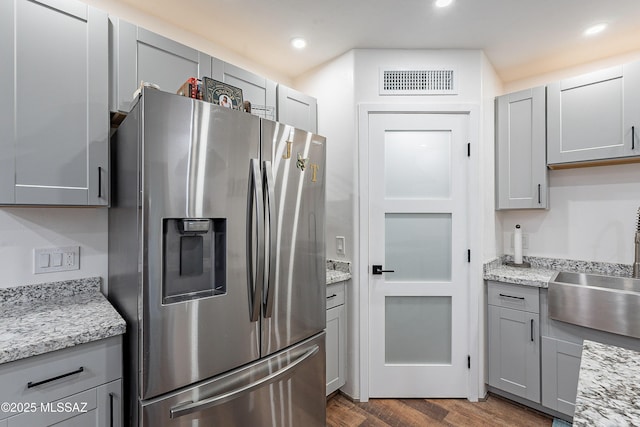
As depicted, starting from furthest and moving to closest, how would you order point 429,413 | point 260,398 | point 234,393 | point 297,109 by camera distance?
point 297,109 < point 429,413 < point 260,398 < point 234,393

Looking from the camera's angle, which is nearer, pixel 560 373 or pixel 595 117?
pixel 560 373

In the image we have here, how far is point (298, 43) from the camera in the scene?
2.26 m

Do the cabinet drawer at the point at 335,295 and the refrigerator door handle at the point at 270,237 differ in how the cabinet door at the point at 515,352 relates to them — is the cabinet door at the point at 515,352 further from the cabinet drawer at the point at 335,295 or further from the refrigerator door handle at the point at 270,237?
the refrigerator door handle at the point at 270,237

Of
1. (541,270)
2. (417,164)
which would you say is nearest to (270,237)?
(417,164)

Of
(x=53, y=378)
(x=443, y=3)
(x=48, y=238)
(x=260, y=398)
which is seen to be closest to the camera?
(x=53, y=378)

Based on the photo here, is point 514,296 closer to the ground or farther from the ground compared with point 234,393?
farther from the ground

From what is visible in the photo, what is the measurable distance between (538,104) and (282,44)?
6.54ft

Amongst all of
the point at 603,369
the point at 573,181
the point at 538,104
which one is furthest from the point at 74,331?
the point at 573,181

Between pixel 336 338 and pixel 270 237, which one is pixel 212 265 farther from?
pixel 336 338

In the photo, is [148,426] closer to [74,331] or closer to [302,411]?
[74,331]

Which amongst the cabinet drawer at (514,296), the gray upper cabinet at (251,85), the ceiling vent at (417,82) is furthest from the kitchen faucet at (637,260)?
the gray upper cabinet at (251,85)

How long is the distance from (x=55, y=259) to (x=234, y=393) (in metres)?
1.14

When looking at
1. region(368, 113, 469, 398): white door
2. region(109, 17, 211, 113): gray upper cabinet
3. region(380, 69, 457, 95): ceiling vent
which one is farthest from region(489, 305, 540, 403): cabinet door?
region(109, 17, 211, 113): gray upper cabinet

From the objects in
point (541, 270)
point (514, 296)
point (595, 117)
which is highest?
point (595, 117)
